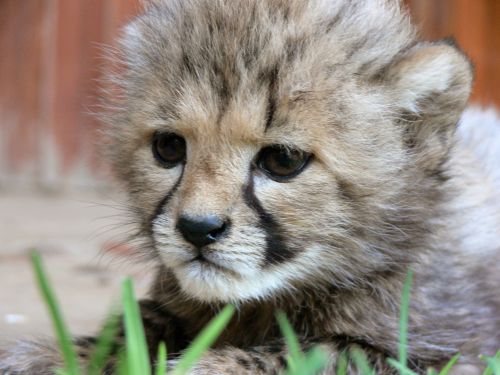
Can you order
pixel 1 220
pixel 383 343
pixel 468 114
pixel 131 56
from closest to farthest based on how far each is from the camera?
pixel 383 343, pixel 131 56, pixel 468 114, pixel 1 220

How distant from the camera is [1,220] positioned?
6.64 m

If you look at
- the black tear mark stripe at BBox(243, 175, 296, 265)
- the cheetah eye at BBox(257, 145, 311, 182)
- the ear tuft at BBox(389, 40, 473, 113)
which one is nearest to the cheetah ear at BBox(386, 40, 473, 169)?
the ear tuft at BBox(389, 40, 473, 113)

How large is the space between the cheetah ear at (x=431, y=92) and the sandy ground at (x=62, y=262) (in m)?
1.06

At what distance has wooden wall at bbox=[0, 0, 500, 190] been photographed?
24.7 ft

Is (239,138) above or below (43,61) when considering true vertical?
below

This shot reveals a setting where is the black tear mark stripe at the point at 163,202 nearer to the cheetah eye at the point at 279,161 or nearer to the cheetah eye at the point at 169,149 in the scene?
the cheetah eye at the point at 169,149

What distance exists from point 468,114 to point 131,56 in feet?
6.75

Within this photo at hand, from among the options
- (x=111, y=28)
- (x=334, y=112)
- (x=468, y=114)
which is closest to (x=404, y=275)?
(x=334, y=112)

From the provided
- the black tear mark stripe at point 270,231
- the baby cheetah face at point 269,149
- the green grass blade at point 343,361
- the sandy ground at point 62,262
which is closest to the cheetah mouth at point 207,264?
the baby cheetah face at point 269,149

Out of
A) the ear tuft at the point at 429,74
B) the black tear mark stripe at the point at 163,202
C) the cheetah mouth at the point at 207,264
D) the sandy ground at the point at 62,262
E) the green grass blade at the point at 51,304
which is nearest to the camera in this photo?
the green grass blade at the point at 51,304

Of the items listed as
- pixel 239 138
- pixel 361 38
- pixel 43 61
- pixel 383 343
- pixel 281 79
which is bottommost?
pixel 383 343

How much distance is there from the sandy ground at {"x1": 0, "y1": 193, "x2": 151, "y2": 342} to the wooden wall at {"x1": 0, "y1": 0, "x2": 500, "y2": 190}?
218 mm

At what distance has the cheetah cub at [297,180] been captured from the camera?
3064 mm

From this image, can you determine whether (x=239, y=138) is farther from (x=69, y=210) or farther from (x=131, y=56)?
(x=69, y=210)
